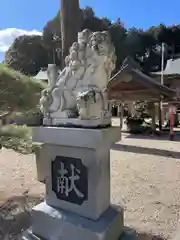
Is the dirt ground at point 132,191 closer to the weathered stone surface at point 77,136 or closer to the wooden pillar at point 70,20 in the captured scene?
the weathered stone surface at point 77,136

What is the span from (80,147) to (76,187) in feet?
1.18

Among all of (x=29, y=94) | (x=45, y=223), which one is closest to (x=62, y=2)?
(x=29, y=94)

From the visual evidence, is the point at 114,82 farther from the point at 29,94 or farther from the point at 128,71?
the point at 29,94

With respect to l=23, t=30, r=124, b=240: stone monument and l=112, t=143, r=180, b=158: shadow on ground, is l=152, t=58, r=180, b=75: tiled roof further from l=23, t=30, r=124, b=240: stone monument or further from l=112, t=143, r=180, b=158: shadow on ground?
l=23, t=30, r=124, b=240: stone monument

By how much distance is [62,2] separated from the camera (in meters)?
4.86

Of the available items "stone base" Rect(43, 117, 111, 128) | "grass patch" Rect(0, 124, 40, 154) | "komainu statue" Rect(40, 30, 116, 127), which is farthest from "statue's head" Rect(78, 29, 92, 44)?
"grass patch" Rect(0, 124, 40, 154)

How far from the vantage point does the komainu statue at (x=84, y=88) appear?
1.89 metres

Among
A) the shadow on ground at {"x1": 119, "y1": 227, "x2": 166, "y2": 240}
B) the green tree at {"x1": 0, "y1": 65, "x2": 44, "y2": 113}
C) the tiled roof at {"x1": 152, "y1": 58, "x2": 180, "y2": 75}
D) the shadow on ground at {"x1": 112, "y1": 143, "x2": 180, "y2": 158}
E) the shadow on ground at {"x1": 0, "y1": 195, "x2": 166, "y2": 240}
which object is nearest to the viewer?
the shadow on ground at {"x1": 119, "y1": 227, "x2": 166, "y2": 240}

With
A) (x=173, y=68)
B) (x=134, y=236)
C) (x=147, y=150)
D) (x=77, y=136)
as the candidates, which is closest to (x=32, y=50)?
(x=173, y=68)

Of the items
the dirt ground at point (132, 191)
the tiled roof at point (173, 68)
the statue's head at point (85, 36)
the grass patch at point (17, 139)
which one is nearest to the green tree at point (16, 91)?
the grass patch at point (17, 139)

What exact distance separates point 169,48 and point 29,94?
91.8 ft

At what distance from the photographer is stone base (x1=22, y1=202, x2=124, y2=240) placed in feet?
6.22

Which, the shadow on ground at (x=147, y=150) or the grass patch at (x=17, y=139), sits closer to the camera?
the grass patch at (x=17, y=139)

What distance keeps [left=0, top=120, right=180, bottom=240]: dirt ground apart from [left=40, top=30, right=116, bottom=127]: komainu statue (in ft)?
4.37
